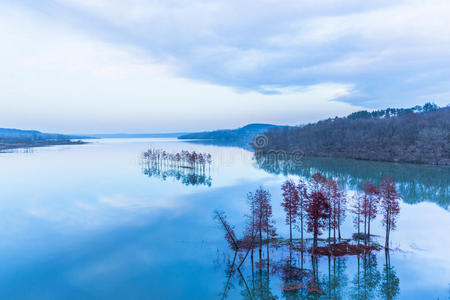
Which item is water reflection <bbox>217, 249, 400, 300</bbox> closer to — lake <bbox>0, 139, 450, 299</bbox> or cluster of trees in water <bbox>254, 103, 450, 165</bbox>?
lake <bbox>0, 139, 450, 299</bbox>

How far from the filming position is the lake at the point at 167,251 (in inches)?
551

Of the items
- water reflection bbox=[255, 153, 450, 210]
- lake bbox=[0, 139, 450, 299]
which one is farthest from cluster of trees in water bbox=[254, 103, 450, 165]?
lake bbox=[0, 139, 450, 299]

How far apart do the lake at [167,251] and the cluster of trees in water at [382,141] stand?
31.7 m

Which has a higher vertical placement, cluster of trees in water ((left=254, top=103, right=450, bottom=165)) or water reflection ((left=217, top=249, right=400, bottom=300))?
cluster of trees in water ((left=254, top=103, right=450, bottom=165))

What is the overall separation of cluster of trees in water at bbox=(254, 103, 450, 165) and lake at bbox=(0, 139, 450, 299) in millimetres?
31654

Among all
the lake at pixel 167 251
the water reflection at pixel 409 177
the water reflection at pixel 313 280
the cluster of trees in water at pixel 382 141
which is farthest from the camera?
the cluster of trees in water at pixel 382 141

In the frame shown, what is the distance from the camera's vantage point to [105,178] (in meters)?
46.7

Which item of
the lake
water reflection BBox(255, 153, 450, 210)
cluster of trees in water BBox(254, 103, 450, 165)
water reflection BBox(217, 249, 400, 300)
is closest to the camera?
water reflection BBox(217, 249, 400, 300)

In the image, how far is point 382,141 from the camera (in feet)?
255

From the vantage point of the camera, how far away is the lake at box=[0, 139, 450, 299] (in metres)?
14.0

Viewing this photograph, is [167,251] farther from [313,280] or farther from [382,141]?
[382,141]

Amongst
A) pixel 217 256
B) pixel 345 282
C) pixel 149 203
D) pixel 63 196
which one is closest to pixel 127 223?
pixel 149 203

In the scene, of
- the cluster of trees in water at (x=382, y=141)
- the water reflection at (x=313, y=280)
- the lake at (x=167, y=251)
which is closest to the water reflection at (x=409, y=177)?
the lake at (x=167, y=251)

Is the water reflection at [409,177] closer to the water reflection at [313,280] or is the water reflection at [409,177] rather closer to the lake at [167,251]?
the lake at [167,251]
